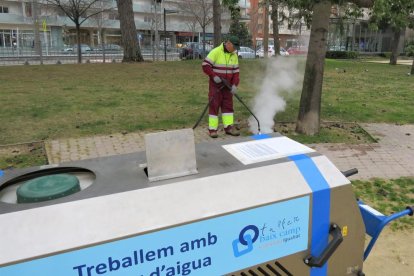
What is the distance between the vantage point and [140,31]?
59.1 meters

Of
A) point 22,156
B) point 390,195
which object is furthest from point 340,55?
point 22,156

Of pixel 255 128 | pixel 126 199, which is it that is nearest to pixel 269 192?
pixel 126 199

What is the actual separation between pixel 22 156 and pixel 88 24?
165ft

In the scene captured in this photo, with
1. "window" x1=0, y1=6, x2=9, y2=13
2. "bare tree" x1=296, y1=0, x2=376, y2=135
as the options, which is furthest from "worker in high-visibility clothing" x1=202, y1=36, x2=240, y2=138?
"window" x1=0, y1=6, x2=9, y2=13

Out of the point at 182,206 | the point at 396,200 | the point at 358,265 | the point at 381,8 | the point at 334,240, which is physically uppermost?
the point at 381,8

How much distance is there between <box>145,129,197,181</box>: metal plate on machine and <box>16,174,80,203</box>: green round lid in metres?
0.38

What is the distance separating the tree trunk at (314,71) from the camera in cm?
689

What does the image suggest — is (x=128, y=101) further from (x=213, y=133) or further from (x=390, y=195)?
(x=390, y=195)

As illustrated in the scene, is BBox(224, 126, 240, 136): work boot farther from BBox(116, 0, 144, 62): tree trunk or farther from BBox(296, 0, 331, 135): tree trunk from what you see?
BBox(116, 0, 144, 62): tree trunk

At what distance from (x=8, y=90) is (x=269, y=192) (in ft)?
39.2

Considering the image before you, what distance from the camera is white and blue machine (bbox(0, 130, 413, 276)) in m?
1.74

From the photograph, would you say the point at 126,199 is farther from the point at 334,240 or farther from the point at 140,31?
the point at 140,31

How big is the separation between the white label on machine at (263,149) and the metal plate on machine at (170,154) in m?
0.34

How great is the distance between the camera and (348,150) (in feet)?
21.7
